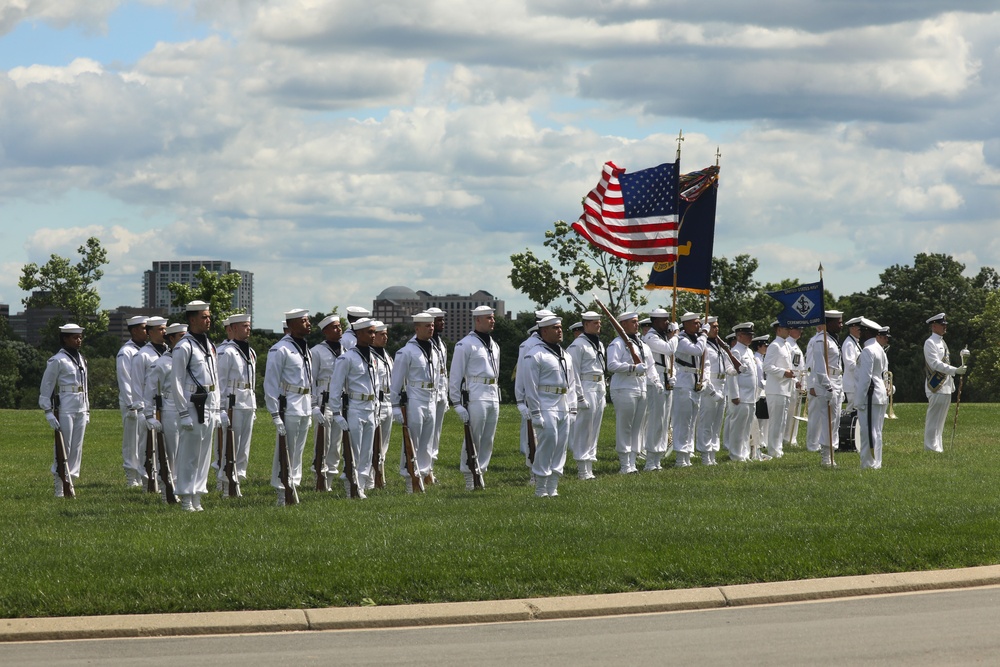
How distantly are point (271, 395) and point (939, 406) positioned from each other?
35.2 feet

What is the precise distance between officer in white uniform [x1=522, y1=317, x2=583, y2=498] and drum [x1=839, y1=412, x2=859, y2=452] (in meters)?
6.18

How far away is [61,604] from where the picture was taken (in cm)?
960

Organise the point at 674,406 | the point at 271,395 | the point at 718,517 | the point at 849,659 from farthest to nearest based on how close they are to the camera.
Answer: the point at 674,406 → the point at 271,395 → the point at 718,517 → the point at 849,659

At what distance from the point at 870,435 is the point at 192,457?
903 cm

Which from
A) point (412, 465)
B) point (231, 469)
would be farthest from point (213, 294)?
point (412, 465)

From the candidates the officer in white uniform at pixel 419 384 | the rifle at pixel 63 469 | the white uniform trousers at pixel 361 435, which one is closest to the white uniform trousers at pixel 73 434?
the rifle at pixel 63 469

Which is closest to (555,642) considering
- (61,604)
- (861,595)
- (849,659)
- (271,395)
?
(849,659)

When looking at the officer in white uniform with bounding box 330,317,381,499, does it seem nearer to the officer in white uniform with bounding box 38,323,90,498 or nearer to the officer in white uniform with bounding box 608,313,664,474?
the officer in white uniform with bounding box 38,323,90,498

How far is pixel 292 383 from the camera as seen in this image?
52.3 ft

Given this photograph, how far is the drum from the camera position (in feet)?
67.1

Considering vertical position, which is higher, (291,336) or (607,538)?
(291,336)

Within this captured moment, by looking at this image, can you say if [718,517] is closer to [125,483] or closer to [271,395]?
[271,395]

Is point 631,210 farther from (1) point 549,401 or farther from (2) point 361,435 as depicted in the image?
(2) point 361,435

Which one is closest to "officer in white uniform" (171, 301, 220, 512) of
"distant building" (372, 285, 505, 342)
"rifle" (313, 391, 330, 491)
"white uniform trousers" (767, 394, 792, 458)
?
"rifle" (313, 391, 330, 491)
